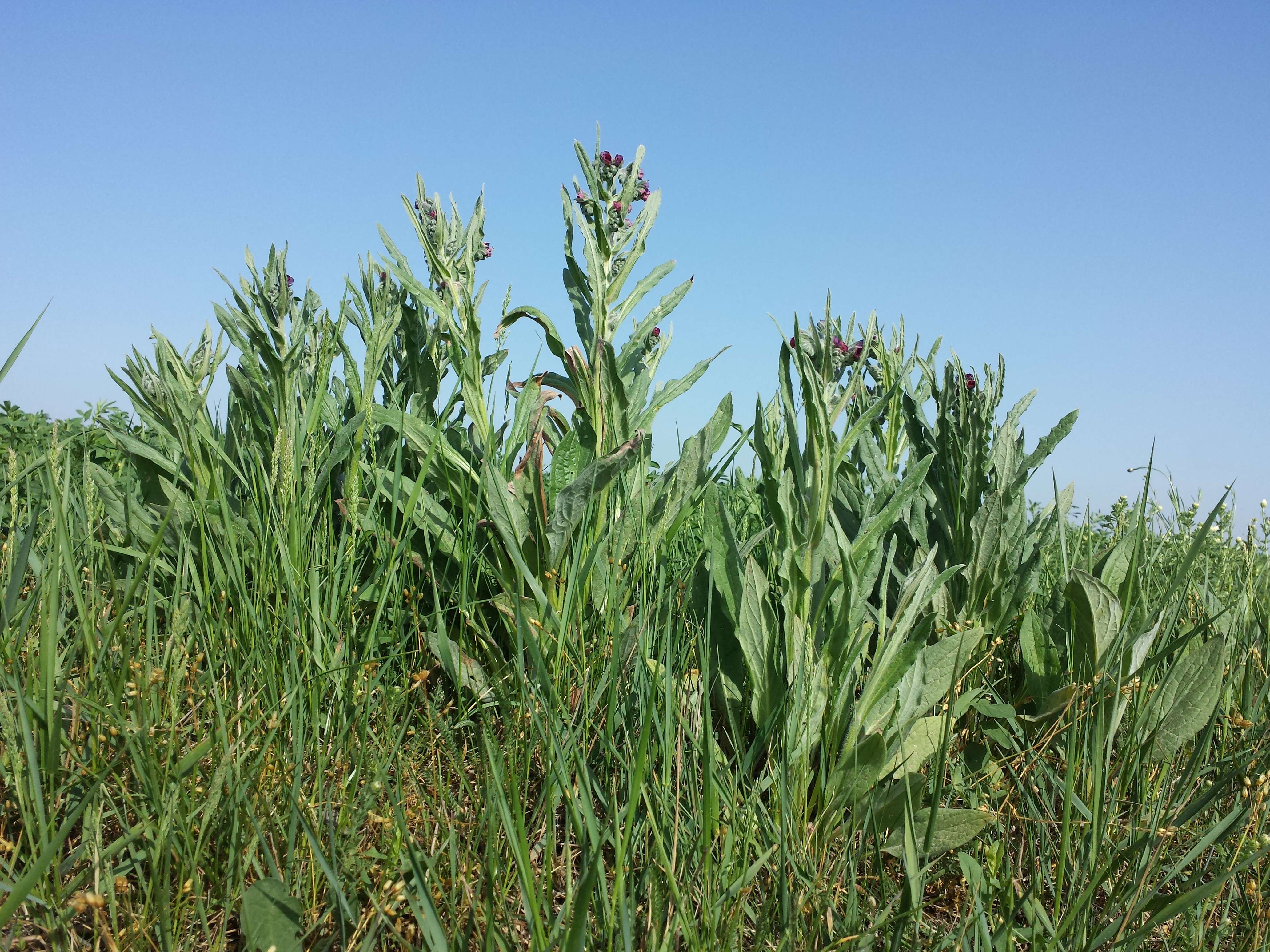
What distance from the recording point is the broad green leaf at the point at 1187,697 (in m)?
1.99

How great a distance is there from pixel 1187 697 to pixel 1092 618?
0.28 metres

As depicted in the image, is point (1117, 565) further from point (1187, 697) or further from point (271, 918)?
point (271, 918)

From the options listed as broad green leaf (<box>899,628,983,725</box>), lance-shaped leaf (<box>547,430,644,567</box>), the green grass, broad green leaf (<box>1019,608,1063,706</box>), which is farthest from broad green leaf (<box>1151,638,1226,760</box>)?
lance-shaped leaf (<box>547,430,644,567</box>)

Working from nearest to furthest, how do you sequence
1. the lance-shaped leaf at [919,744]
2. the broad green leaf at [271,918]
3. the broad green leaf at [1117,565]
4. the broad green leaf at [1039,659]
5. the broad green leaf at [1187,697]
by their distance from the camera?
the broad green leaf at [271,918] < the lance-shaped leaf at [919,744] < the broad green leaf at [1187,697] < the broad green leaf at [1039,659] < the broad green leaf at [1117,565]

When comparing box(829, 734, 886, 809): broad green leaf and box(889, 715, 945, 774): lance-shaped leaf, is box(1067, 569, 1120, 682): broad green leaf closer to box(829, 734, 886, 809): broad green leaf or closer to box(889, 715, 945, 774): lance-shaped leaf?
box(889, 715, 945, 774): lance-shaped leaf

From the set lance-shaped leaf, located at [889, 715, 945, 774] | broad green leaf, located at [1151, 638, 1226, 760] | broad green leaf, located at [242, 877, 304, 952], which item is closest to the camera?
Answer: broad green leaf, located at [242, 877, 304, 952]

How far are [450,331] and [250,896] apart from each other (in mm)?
1495

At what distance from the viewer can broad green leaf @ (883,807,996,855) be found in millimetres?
1635

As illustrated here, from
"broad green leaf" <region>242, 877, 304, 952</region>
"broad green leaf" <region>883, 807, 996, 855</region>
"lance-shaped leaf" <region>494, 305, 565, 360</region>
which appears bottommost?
"broad green leaf" <region>242, 877, 304, 952</region>

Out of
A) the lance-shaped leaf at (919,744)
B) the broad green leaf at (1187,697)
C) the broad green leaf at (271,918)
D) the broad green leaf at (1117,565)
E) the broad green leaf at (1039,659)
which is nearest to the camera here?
the broad green leaf at (271,918)

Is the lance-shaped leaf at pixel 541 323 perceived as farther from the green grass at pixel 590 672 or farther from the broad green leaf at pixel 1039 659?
the broad green leaf at pixel 1039 659

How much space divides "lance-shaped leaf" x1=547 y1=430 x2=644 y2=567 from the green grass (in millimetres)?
13

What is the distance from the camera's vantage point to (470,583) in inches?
93.9

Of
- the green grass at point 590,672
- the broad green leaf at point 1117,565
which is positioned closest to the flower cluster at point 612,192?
the green grass at point 590,672
